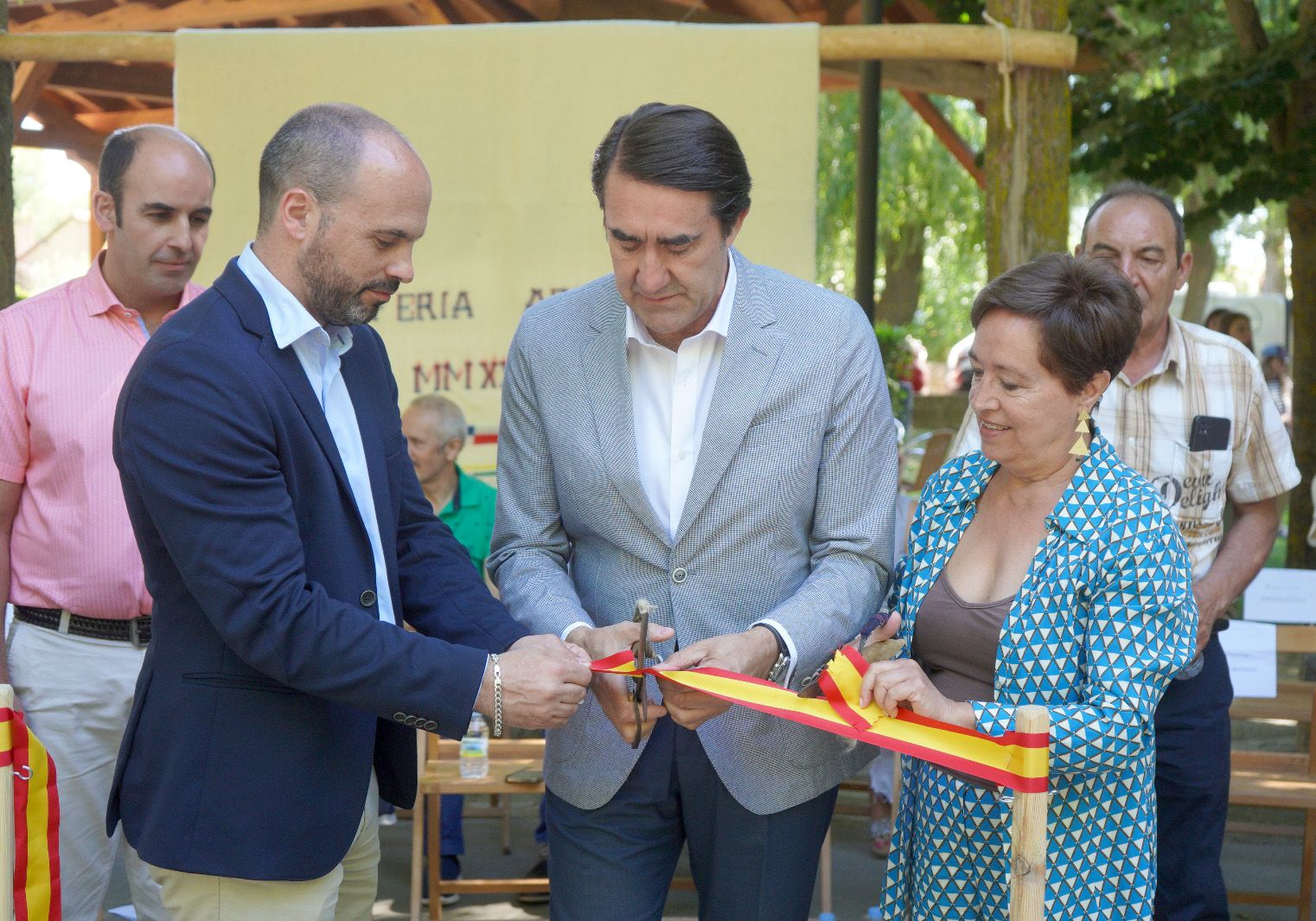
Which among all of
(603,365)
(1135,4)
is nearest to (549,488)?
(603,365)

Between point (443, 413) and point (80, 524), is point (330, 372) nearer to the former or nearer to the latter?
point (80, 524)

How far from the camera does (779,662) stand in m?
2.68

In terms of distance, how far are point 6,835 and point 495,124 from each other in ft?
12.2

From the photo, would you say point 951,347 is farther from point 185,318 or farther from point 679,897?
point 185,318

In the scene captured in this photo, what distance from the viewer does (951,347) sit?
103ft

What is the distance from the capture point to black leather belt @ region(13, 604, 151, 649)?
11.9 feet

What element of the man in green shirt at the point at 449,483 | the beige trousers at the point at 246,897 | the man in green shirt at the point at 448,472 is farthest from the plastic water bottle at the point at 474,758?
the beige trousers at the point at 246,897

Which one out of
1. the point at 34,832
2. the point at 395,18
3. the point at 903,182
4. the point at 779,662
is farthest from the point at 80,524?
the point at 903,182

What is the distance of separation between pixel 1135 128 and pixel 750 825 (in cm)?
624

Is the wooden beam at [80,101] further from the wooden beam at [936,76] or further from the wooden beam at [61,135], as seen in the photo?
the wooden beam at [936,76]

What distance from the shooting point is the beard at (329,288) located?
2.55m

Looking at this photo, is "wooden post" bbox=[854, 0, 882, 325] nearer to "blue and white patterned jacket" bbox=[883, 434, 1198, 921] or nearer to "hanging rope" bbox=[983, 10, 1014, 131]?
"hanging rope" bbox=[983, 10, 1014, 131]

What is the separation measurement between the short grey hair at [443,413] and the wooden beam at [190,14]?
103 inches

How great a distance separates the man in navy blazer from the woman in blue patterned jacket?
82cm
